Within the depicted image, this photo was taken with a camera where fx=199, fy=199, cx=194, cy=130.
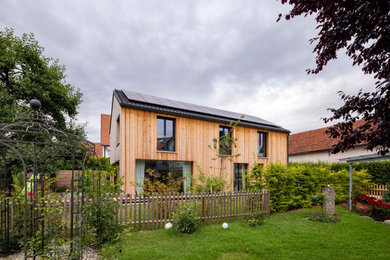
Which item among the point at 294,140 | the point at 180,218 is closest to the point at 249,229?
the point at 180,218

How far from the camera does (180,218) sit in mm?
5832

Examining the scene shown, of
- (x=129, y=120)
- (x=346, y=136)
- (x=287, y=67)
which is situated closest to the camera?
(x=346, y=136)

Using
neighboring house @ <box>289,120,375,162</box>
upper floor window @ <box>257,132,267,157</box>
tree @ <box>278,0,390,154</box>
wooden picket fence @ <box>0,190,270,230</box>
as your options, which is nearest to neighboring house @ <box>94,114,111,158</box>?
upper floor window @ <box>257,132,267,157</box>

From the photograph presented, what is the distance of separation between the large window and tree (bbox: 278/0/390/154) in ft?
28.4

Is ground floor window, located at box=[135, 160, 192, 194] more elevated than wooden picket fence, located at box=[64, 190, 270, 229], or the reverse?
ground floor window, located at box=[135, 160, 192, 194]

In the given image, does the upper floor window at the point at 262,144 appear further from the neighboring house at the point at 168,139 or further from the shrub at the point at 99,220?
the shrub at the point at 99,220

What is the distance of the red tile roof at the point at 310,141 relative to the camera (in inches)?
810

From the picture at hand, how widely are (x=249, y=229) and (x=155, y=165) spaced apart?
6556mm

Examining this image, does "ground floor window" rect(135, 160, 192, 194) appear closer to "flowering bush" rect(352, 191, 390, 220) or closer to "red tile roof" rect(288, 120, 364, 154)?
"flowering bush" rect(352, 191, 390, 220)

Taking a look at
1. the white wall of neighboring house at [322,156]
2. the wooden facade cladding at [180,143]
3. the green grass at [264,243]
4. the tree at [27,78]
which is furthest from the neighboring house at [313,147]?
the tree at [27,78]

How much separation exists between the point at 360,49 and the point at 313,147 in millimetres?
20794

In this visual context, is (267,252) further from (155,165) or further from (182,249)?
(155,165)

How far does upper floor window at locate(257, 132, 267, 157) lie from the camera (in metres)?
15.5

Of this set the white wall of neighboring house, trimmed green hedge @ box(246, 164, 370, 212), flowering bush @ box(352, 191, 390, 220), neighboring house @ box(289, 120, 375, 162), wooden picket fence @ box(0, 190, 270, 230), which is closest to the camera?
wooden picket fence @ box(0, 190, 270, 230)
